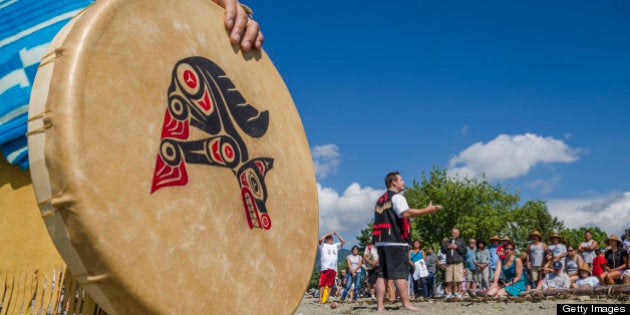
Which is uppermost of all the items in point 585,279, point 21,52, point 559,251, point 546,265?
point 21,52

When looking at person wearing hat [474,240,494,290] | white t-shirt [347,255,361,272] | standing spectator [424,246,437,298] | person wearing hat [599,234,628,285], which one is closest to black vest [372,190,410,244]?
person wearing hat [599,234,628,285]

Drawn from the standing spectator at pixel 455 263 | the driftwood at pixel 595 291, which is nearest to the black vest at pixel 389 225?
the driftwood at pixel 595 291

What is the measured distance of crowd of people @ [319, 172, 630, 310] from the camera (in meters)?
6.02

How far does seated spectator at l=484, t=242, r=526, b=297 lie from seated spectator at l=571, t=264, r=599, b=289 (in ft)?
3.04

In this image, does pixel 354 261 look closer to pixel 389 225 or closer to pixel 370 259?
pixel 370 259

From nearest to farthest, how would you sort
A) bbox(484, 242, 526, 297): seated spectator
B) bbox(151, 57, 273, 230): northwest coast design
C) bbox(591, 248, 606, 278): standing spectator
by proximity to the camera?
bbox(151, 57, 273, 230): northwest coast design < bbox(484, 242, 526, 297): seated spectator < bbox(591, 248, 606, 278): standing spectator

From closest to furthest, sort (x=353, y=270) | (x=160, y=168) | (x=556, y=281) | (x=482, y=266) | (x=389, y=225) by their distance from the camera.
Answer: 1. (x=160, y=168)
2. (x=389, y=225)
3. (x=556, y=281)
4. (x=482, y=266)
5. (x=353, y=270)

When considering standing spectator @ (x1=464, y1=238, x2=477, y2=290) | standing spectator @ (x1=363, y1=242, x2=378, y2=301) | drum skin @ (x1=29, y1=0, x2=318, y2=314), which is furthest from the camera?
standing spectator @ (x1=363, y1=242, x2=378, y2=301)

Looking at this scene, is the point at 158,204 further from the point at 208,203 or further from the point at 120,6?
the point at 120,6

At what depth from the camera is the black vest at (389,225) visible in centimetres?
600

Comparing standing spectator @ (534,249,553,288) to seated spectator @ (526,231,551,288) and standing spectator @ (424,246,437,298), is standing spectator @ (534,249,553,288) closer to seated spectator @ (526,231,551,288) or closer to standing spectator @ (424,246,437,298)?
seated spectator @ (526,231,551,288)

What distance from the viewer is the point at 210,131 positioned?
1.45 metres

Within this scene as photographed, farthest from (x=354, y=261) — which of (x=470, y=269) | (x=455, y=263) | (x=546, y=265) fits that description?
(x=546, y=265)

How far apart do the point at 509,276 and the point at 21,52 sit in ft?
30.7
